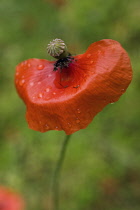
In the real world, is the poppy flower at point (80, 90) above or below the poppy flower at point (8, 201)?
above

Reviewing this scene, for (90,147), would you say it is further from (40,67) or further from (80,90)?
(80,90)

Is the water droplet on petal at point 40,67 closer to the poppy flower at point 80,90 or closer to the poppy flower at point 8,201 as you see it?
the poppy flower at point 80,90

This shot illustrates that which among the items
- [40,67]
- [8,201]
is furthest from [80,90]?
[8,201]

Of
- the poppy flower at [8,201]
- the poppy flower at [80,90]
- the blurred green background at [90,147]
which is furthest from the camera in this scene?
the blurred green background at [90,147]

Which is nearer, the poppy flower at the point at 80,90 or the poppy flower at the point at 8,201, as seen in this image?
the poppy flower at the point at 80,90

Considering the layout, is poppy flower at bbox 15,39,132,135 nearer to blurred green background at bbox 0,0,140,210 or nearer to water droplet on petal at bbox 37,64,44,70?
water droplet on petal at bbox 37,64,44,70

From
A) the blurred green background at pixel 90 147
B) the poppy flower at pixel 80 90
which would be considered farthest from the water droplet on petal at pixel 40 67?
the blurred green background at pixel 90 147

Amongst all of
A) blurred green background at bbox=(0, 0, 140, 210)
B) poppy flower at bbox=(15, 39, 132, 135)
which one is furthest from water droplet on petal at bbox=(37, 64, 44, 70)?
blurred green background at bbox=(0, 0, 140, 210)
